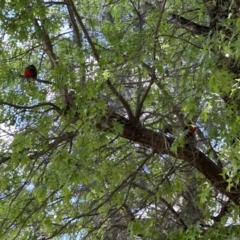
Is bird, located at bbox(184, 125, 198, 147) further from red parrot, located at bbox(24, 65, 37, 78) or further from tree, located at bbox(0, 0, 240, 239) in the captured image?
red parrot, located at bbox(24, 65, 37, 78)

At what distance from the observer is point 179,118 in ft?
14.6

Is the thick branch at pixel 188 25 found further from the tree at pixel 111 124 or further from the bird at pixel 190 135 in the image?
the bird at pixel 190 135

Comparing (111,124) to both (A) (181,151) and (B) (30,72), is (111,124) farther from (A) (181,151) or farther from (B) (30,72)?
(B) (30,72)

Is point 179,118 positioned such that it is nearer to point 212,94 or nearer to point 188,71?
point 188,71

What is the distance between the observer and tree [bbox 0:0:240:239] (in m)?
3.94

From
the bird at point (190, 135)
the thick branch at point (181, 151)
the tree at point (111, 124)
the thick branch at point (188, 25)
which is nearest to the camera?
the tree at point (111, 124)

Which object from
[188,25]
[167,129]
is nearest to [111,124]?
[167,129]

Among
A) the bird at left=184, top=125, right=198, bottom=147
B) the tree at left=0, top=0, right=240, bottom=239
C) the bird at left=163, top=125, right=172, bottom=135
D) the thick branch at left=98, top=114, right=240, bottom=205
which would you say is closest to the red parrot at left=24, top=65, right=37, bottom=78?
the tree at left=0, top=0, right=240, bottom=239

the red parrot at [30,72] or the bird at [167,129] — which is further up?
the red parrot at [30,72]

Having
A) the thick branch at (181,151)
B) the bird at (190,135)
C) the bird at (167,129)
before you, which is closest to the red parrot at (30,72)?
the thick branch at (181,151)

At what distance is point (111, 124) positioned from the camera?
14.0 feet

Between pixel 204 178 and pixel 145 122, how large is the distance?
0.76m

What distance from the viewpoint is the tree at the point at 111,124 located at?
394 centimetres

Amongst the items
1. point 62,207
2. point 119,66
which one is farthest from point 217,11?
point 62,207
